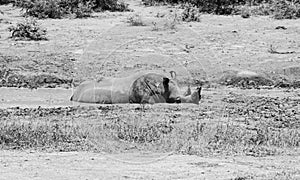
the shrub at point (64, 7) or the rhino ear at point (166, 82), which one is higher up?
the rhino ear at point (166, 82)

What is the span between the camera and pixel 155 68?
39.5 feet

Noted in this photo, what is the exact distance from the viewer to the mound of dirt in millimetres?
11109

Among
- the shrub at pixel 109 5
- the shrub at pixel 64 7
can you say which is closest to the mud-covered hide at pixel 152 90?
the shrub at pixel 64 7

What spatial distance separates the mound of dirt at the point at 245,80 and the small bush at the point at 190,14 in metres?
4.90

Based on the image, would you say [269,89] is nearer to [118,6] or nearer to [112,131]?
[112,131]

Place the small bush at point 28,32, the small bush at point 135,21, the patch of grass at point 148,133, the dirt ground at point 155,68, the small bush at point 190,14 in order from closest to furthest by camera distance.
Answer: the dirt ground at point 155,68
the patch of grass at point 148,133
the small bush at point 28,32
the small bush at point 135,21
the small bush at point 190,14

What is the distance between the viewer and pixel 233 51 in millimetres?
13156

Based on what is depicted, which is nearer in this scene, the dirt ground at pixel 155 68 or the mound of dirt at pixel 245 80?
the dirt ground at pixel 155 68

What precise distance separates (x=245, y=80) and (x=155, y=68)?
5.09 feet

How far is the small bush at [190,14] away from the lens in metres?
16.2

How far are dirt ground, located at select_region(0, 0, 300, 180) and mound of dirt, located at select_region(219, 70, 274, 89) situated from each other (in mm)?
179

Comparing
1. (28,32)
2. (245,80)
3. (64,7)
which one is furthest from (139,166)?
(64,7)

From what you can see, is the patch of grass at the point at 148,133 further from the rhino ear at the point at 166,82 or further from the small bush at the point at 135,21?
the small bush at the point at 135,21

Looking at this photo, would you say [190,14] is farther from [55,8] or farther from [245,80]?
[245,80]
